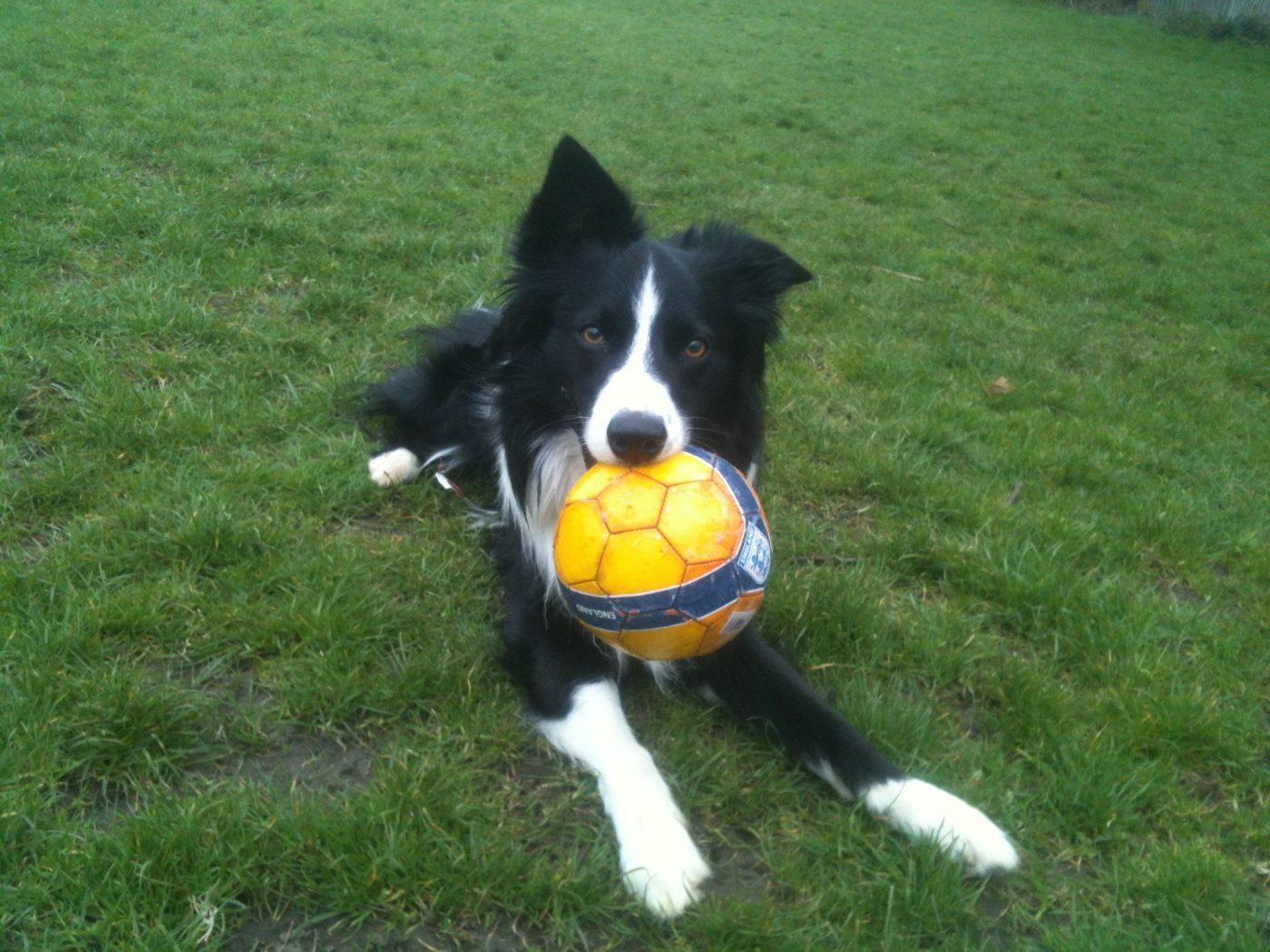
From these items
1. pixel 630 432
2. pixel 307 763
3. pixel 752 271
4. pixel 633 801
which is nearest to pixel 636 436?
pixel 630 432

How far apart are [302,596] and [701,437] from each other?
1392 millimetres

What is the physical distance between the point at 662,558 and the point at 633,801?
0.64 meters

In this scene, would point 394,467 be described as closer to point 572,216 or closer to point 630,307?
point 572,216

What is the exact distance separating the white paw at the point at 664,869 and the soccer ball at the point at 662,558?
1.48ft

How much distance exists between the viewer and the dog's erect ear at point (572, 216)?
3.28m

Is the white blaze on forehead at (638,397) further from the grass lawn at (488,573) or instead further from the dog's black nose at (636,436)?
the grass lawn at (488,573)

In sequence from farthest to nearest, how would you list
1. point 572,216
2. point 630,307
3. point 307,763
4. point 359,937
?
point 572,216, point 630,307, point 307,763, point 359,937

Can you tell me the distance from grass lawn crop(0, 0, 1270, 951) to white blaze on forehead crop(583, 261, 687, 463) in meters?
0.84

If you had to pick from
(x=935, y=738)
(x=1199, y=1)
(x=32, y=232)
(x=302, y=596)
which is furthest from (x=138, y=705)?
(x=1199, y=1)

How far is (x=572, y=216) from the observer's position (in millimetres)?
3361

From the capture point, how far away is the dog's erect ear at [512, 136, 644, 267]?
129 inches

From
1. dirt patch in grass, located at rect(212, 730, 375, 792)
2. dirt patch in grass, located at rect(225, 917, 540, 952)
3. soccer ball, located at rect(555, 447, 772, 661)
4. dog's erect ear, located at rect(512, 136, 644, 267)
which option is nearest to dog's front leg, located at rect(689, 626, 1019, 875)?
soccer ball, located at rect(555, 447, 772, 661)

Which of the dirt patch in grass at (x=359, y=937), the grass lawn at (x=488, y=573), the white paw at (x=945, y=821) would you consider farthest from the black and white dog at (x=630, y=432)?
the dirt patch in grass at (x=359, y=937)

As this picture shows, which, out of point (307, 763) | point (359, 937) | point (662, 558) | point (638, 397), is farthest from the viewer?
point (638, 397)
